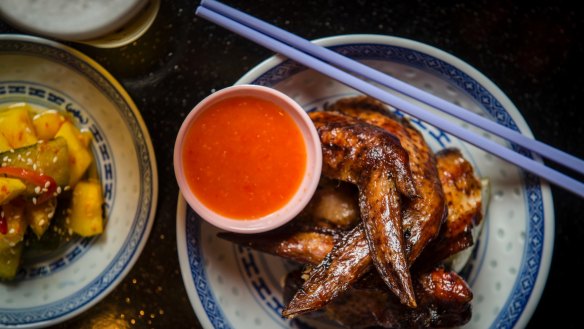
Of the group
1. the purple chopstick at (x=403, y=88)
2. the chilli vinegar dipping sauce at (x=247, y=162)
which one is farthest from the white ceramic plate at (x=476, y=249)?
the chilli vinegar dipping sauce at (x=247, y=162)

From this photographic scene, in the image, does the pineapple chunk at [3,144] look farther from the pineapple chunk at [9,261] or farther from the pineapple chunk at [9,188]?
the pineapple chunk at [9,261]

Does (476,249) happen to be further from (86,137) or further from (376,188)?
(86,137)

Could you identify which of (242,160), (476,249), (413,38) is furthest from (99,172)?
(476,249)

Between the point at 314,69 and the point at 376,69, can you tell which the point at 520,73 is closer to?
the point at 376,69

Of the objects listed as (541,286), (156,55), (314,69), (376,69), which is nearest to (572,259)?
(541,286)

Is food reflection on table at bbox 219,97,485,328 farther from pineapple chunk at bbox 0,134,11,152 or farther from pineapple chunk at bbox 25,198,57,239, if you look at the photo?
pineapple chunk at bbox 0,134,11,152

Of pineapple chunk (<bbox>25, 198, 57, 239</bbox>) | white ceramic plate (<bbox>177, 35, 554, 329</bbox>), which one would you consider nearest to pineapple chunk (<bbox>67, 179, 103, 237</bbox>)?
pineapple chunk (<bbox>25, 198, 57, 239</bbox>)
